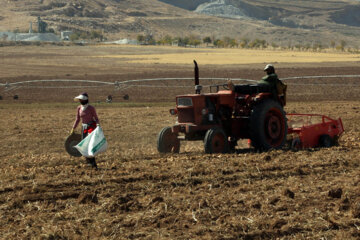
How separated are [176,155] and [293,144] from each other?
8.74 feet

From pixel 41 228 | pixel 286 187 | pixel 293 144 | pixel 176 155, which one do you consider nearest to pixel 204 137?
pixel 176 155

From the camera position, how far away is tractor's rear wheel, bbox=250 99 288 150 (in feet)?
40.5

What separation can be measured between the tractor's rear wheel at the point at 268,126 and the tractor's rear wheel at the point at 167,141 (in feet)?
5.16

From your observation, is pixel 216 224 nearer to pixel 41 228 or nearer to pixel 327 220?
pixel 327 220

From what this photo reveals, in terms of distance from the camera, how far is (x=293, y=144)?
529 inches

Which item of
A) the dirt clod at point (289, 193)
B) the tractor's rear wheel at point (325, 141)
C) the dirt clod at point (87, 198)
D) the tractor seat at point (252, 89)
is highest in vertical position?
the tractor seat at point (252, 89)

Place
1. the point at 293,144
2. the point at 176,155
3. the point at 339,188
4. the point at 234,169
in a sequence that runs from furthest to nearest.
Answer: the point at 293,144 → the point at 176,155 → the point at 234,169 → the point at 339,188

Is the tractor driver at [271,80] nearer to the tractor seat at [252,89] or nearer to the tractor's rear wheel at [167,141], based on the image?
the tractor seat at [252,89]

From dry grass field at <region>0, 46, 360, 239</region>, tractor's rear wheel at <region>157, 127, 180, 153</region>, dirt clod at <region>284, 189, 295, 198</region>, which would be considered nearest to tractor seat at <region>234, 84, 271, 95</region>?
dry grass field at <region>0, 46, 360, 239</region>

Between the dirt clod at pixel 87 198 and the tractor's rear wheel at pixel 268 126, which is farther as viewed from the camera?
the tractor's rear wheel at pixel 268 126

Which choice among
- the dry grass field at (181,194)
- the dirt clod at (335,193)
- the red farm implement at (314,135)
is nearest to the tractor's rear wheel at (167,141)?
the dry grass field at (181,194)

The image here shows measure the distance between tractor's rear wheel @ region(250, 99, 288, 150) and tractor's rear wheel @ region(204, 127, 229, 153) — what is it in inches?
22.5

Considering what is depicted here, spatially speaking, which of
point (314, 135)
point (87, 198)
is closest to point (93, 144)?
point (87, 198)

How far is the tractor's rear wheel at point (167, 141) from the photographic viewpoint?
41.8 ft
